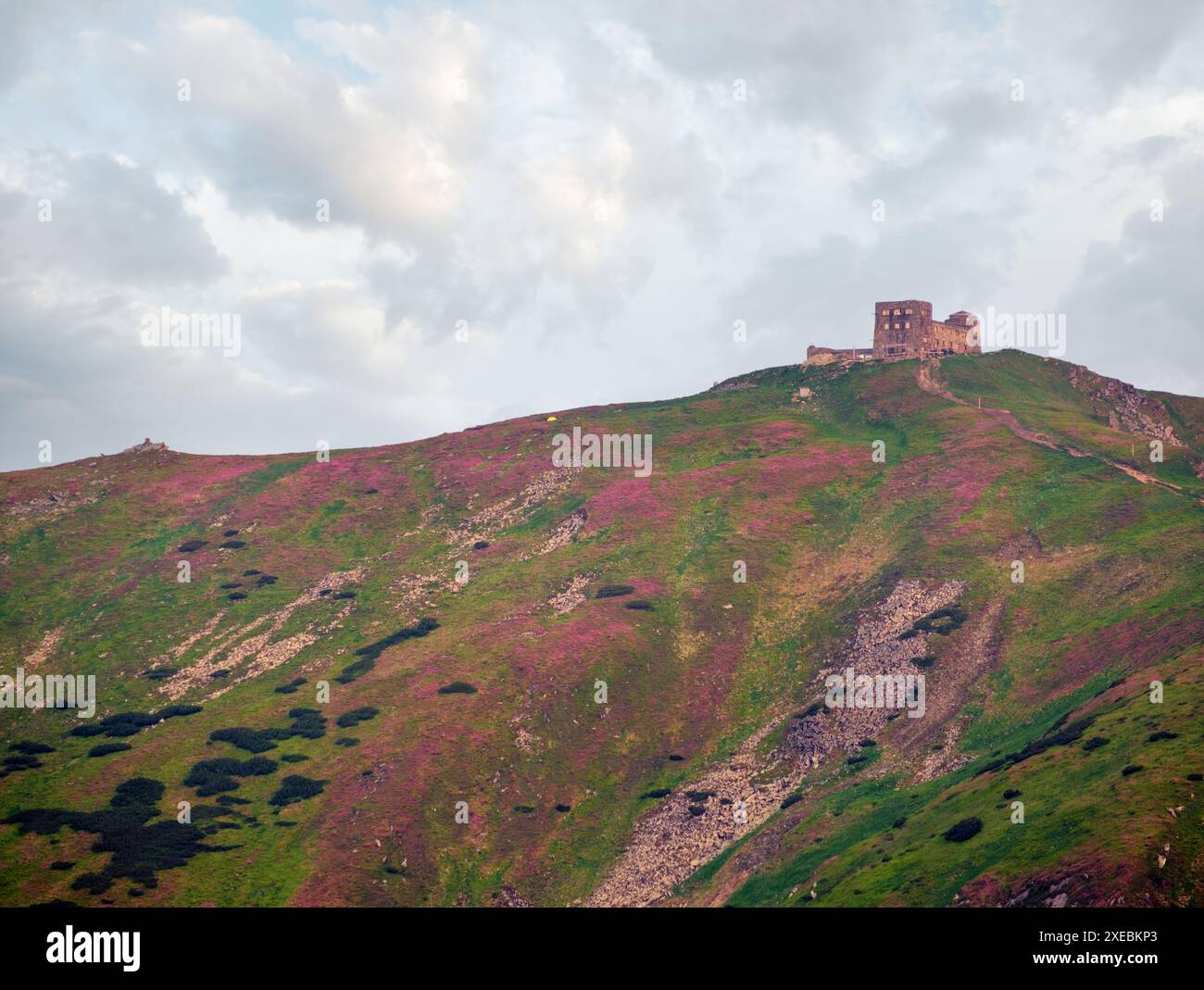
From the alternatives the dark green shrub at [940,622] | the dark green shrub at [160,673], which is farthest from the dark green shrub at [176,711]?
the dark green shrub at [940,622]

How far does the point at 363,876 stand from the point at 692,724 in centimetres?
3587

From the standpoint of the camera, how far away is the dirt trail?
13425cm

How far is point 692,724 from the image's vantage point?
105 metres

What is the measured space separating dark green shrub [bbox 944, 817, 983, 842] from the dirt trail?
248ft

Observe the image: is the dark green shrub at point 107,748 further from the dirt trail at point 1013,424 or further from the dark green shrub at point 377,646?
the dirt trail at point 1013,424

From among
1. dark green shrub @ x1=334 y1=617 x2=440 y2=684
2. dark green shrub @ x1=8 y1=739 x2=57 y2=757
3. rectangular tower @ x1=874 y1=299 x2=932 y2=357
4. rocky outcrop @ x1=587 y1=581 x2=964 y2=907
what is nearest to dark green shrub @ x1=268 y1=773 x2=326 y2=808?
dark green shrub @ x1=334 y1=617 x2=440 y2=684

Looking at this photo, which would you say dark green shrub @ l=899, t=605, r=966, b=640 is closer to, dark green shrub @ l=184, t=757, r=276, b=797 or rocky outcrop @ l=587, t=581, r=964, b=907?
rocky outcrop @ l=587, t=581, r=964, b=907

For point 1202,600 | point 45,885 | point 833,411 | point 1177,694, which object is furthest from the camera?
point 833,411

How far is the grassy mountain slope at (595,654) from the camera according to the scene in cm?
7688

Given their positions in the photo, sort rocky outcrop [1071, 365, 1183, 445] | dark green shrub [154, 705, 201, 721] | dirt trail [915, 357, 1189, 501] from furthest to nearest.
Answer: rocky outcrop [1071, 365, 1183, 445] < dirt trail [915, 357, 1189, 501] < dark green shrub [154, 705, 201, 721]

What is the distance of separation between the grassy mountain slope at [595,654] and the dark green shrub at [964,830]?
675mm

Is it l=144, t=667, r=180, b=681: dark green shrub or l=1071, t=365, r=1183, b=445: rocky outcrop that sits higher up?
l=1071, t=365, r=1183, b=445: rocky outcrop
